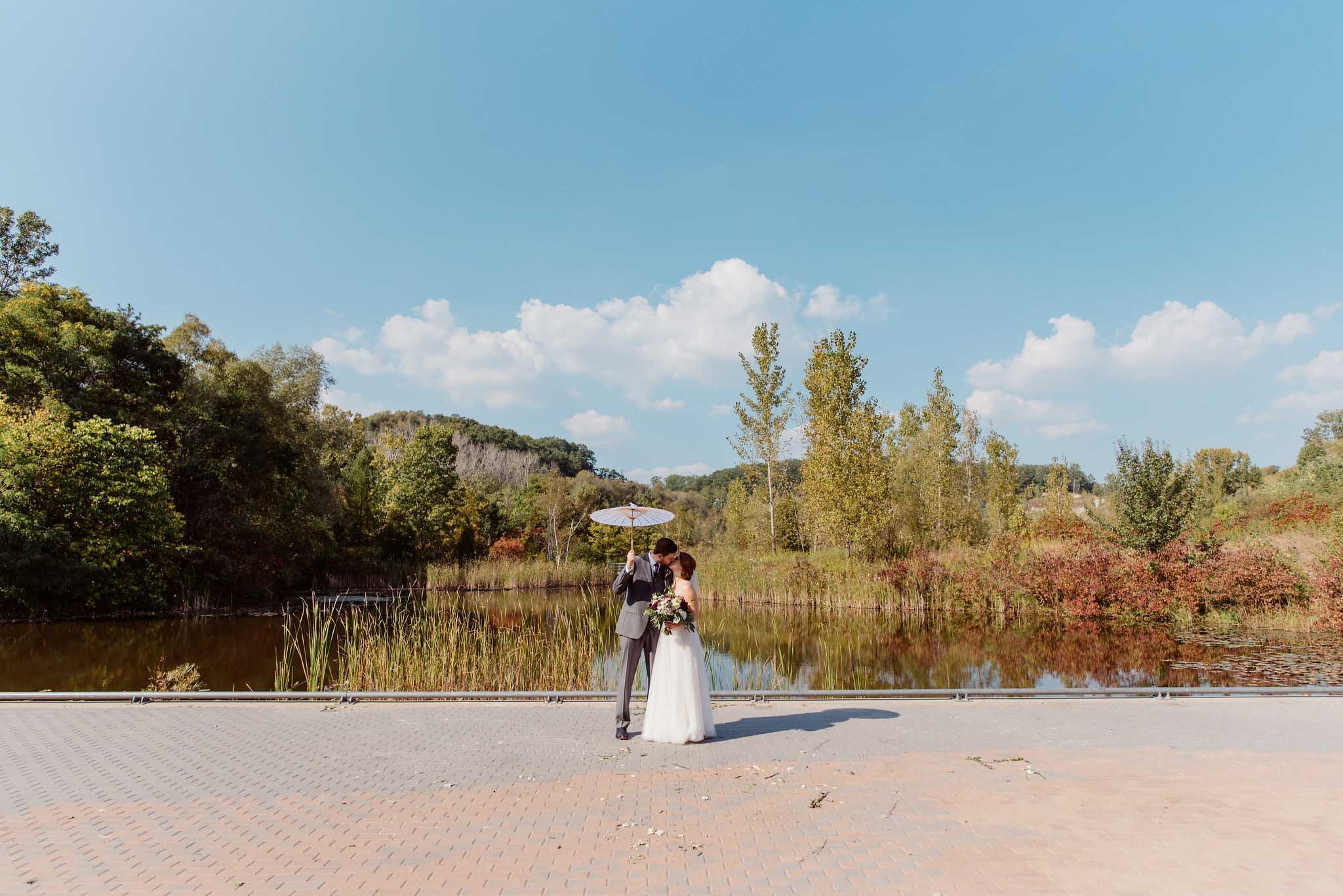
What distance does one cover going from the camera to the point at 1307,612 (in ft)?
50.8

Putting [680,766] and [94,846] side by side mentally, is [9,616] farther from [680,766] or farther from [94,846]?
[680,766]

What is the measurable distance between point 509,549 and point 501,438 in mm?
37282

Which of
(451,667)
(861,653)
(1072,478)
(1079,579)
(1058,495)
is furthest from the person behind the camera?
(1072,478)

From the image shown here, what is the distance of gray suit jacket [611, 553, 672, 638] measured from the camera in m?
6.00

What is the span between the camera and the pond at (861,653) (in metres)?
10.2

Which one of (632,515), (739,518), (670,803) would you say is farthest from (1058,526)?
(670,803)

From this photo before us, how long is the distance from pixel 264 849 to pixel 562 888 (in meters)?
1.64

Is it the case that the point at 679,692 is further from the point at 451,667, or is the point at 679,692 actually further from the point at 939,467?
the point at 939,467

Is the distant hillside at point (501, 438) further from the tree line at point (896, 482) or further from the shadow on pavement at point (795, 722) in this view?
the shadow on pavement at point (795, 722)

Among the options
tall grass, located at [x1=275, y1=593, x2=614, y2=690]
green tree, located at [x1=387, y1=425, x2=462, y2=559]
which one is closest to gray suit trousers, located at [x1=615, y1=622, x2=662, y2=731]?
tall grass, located at [x1=275, y1=593, x2=614, y2=690]

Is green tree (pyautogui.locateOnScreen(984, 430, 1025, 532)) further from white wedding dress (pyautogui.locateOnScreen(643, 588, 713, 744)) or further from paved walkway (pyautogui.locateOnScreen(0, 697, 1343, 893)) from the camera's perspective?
white wedding dress (pyautogui.locateOnScreen(643, 588, 713, 744))

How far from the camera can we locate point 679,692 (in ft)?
18.7

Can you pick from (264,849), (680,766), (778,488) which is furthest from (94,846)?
(778,488)

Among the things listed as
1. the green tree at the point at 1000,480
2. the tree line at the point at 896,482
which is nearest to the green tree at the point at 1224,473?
the tree line at the point at 896,482
